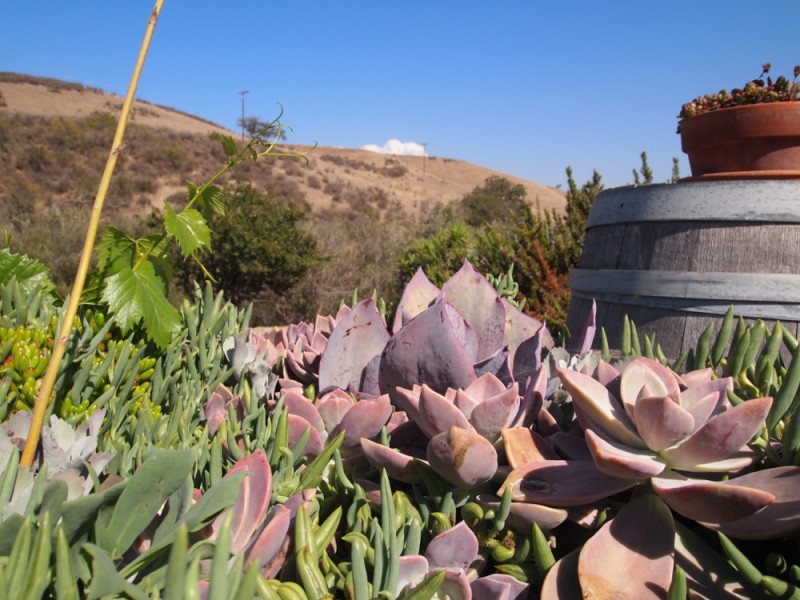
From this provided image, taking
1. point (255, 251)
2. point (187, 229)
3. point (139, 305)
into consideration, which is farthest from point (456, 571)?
point (255, 251)

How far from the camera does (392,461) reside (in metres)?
0.83

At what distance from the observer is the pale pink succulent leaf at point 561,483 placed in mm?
782

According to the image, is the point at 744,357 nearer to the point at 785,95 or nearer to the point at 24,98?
the point at 785,95

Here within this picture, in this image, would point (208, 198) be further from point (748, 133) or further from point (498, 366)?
point (748, 133)

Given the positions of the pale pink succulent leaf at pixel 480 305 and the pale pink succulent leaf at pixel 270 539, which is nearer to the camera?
the pale pink succulent leaf at pixel 270 539

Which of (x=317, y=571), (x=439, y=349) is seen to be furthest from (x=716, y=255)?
(x=317, y=571)

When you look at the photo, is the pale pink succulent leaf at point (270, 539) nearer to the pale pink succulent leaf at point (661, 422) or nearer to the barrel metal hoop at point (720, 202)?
the pale pink succulent leaf at point (661, 422)

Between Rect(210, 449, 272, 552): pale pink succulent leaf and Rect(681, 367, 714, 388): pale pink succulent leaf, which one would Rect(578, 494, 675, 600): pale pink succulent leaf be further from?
Rect(210, 449, 272, 552): pale pink succulent leaf

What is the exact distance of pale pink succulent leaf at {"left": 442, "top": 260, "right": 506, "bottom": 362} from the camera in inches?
46.5

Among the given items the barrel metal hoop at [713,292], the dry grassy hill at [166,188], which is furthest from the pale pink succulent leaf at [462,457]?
the barrel metal hoop at [713,292]

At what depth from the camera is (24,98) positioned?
3017 centimetres

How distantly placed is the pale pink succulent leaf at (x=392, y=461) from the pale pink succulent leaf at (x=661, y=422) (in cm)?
30

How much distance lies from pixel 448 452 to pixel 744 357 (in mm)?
660

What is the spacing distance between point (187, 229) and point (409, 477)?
895mm
